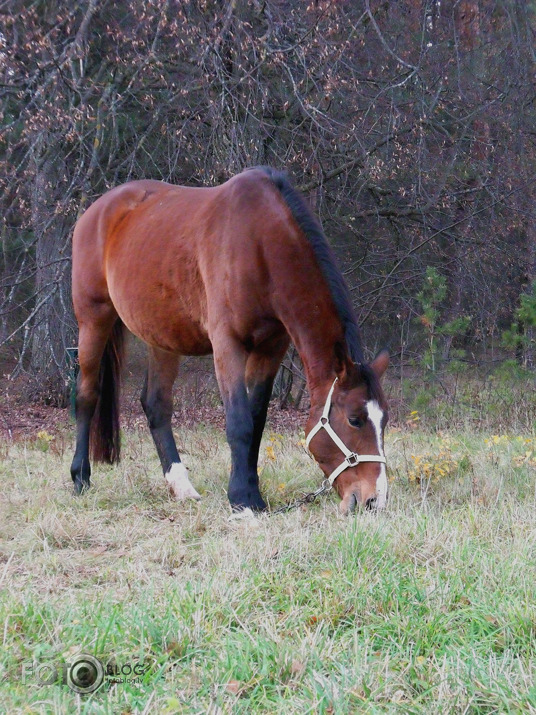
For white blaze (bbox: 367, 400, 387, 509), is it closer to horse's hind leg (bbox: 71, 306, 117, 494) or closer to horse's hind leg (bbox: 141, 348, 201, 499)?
horse's hind leg (bbox: 141, 348, 201, 499)

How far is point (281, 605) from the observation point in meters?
2.55

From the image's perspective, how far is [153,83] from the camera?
8188 mm

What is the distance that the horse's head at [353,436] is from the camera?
378 cm

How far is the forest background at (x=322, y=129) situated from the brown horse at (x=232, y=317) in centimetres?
176

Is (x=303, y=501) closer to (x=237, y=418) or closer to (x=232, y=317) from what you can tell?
(x=237, y=418)

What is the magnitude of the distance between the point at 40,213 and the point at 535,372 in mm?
5851

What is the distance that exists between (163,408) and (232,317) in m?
1.48

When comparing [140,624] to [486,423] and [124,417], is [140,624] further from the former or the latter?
[124,417]

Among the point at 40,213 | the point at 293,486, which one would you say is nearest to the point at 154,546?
the point at 293,486

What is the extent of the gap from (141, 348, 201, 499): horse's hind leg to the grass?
0.66 metres

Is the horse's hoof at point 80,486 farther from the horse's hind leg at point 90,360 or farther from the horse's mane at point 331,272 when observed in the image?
the horse's mane at point 331,272

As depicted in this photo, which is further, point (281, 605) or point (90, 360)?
point (90, 360)

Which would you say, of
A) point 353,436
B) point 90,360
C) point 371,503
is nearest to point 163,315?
point 90,360

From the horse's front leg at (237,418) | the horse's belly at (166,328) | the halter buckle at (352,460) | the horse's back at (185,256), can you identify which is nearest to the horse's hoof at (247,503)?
the horse's front leg at (237,418)
